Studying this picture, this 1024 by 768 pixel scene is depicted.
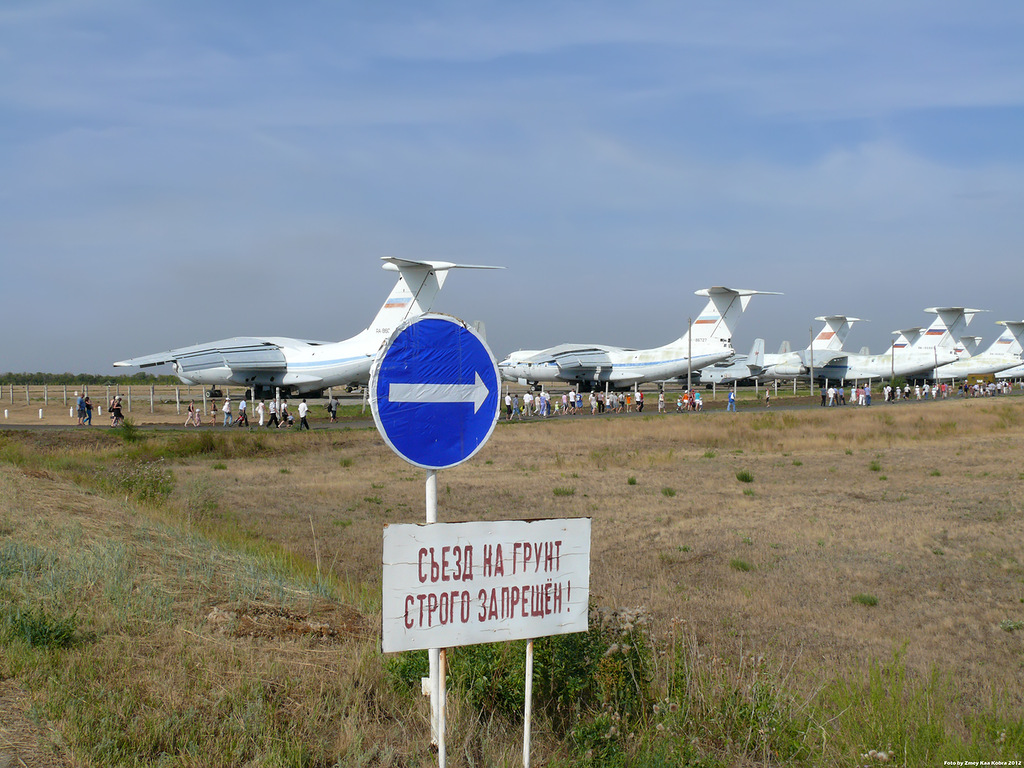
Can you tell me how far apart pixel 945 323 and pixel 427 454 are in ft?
326

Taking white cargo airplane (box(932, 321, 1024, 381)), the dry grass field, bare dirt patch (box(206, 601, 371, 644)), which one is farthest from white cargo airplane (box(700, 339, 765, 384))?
bare dirt patch (box(206, 601, 371, 644))

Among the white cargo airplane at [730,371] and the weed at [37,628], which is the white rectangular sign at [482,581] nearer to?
the weed at [37,628]

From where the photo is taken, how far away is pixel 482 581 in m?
3.70

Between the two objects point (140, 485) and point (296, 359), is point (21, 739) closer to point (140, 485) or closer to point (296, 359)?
point (140, 485)

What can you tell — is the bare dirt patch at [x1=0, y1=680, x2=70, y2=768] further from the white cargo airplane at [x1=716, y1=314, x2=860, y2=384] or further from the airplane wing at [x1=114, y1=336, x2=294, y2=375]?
the white cargo airplane at [x1=716, y1=314, x2=860, y2=384]

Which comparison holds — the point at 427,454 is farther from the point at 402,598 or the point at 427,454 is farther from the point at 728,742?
the point at 728,742

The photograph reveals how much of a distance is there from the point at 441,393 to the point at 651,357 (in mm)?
66316

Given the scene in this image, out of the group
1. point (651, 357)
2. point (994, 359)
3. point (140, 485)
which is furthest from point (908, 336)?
point (140, 485)

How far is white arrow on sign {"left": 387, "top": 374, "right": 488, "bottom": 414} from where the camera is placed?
387 centimetres

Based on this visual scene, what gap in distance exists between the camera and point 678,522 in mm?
14578

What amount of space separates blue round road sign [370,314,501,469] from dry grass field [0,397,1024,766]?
1.43 metres

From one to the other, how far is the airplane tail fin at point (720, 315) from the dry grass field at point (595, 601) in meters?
47.7

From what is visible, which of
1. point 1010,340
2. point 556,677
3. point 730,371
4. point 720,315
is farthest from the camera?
point 1010,340

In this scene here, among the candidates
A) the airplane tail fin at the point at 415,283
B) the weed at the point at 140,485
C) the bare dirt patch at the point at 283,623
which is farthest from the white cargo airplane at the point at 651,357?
the bare dirt patch at the point at 283,623
